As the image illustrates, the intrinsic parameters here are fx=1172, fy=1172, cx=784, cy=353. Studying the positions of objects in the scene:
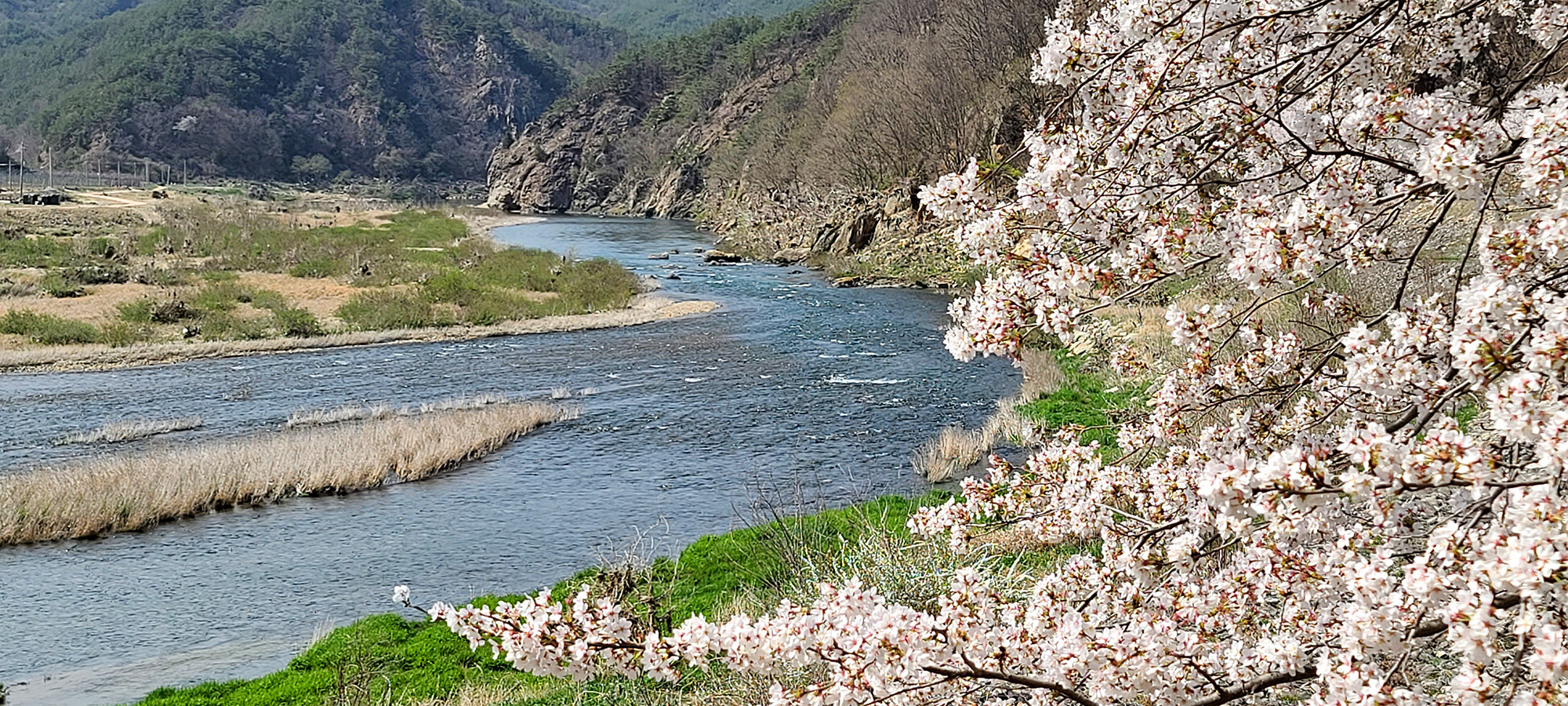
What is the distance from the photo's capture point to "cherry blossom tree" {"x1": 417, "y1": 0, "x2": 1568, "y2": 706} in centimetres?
255

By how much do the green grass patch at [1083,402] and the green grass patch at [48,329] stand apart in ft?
76.9

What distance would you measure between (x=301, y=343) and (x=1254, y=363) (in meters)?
29.0

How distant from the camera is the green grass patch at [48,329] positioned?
28.8 m

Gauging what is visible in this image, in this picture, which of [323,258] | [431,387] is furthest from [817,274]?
[431,387]

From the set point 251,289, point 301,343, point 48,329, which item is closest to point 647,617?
point 301,343

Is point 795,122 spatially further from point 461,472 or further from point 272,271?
point 461,472

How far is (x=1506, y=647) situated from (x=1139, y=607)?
6.56ft

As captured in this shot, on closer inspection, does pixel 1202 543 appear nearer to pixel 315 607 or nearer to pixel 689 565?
pixel 689 565

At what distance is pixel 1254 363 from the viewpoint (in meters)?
4.39

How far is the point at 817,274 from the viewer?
160ft

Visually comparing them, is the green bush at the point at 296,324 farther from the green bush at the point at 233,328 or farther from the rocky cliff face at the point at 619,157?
the rocky cliff face at the point at 619,157

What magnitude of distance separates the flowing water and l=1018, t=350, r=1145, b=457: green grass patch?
145 cm

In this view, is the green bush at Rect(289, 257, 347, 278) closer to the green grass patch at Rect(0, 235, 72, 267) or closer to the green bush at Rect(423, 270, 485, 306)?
the green bush at Rect(423, 270, 485, 306)

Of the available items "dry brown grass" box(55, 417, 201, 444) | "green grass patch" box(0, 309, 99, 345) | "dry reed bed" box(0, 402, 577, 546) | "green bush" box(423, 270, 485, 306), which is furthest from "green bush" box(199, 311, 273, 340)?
"dry reed bed" box(0, 402, 577, 546)
